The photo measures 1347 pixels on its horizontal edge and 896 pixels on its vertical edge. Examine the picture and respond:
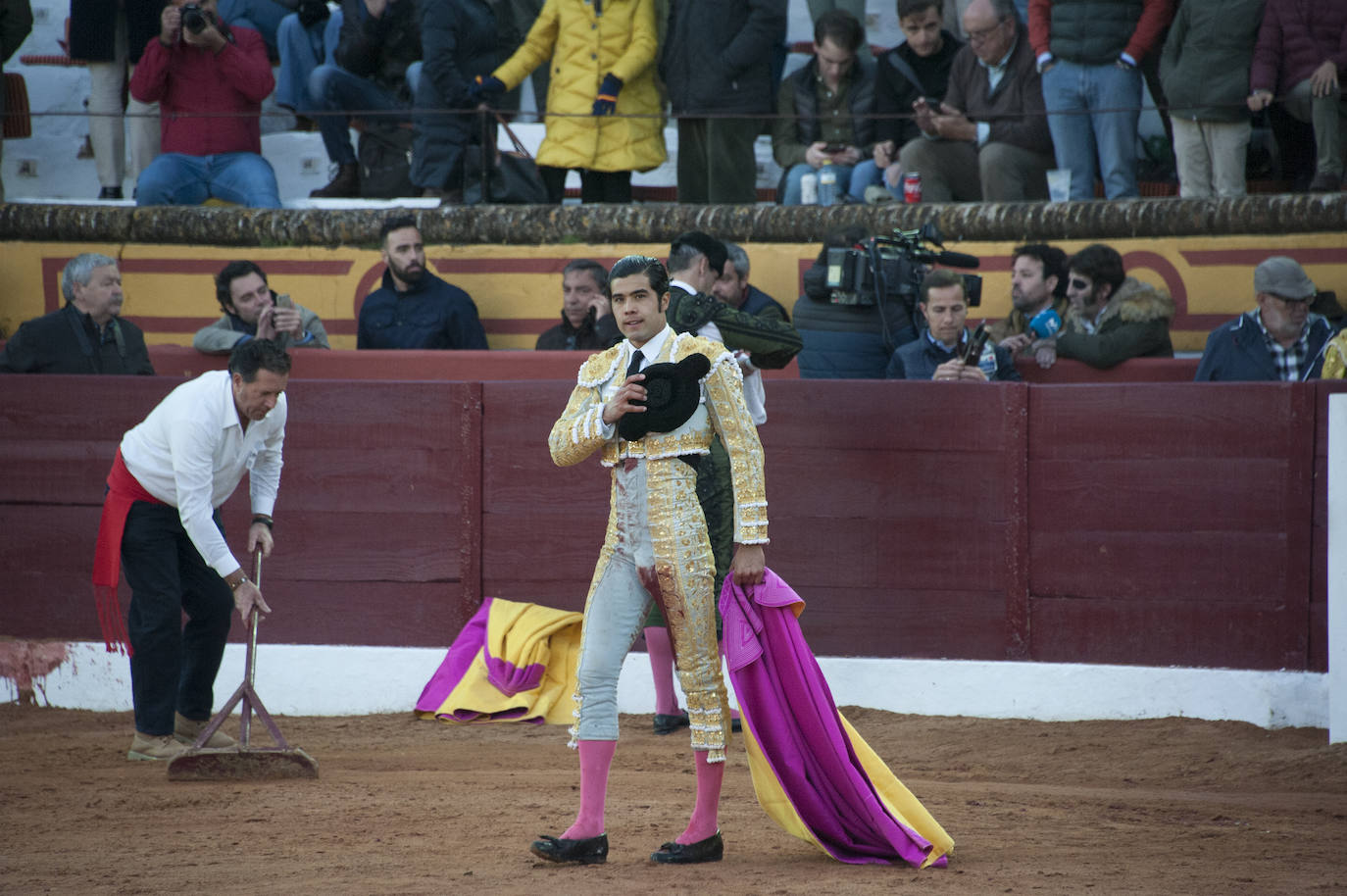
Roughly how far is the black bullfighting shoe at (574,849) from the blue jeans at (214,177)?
216 inches

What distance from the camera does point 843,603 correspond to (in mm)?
6469

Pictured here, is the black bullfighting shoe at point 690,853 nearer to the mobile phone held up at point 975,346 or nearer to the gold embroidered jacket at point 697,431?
the gold embroidered jacket at point 697,431

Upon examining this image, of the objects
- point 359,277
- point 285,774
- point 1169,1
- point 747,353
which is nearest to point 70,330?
point 359,277

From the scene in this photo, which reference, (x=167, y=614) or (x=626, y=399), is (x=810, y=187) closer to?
(x=167, y=614)

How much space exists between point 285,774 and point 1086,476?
319cm

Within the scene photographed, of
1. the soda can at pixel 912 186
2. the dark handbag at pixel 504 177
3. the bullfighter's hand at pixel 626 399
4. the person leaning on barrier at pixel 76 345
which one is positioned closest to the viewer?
the bullfighter's hand at pixel 626 399

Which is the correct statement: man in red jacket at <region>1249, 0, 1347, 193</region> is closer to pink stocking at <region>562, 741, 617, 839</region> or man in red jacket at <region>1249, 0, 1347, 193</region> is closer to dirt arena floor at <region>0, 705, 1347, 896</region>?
dirt arena floor at <region>0, 705, 1347, 896</region>

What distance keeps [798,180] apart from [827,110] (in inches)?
15.0

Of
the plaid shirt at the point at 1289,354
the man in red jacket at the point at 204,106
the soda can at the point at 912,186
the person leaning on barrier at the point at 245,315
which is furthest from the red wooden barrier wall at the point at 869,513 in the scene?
the man in red jacket at the point at 204,106

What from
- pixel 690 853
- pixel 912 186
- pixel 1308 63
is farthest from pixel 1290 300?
pixel 690 853

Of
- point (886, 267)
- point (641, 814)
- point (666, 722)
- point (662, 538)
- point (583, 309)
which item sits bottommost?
point (666, 722)

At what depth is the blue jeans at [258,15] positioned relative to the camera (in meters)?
9.51

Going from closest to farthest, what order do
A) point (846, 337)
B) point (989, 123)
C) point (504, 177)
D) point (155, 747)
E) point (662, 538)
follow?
point (662, 538) < point (155, 747) < point (846, 337) < point (989, 123) < point (504, 177)

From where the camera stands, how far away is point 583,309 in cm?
721
